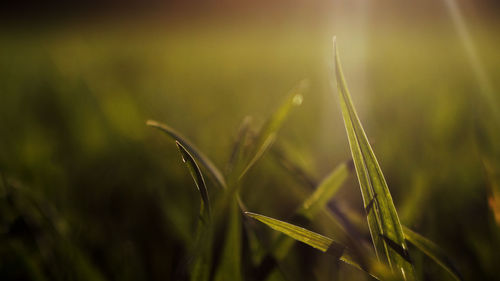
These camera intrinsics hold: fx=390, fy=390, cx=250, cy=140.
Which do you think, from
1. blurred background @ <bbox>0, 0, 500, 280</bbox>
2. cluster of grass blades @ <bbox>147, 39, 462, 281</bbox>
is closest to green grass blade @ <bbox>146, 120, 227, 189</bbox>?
cluster of grass blades @ <bbox>147, 39, 462, 281</bbox>

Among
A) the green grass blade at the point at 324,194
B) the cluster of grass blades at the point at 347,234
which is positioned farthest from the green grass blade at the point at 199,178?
the green grass blade at the point at 324,194

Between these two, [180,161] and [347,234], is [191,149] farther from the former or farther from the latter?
[180,161]

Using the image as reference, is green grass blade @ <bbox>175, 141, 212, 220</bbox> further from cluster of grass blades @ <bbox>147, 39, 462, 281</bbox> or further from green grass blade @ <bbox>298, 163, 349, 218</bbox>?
green grass blade @ <bbox>298, 163, 349, 218</bbox>

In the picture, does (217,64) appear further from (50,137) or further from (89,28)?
(89,28)

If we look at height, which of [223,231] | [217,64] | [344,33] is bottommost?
[223,231]

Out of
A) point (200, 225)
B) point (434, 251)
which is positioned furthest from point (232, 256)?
point (434, 251)

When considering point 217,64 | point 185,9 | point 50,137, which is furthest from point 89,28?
point 50,137
